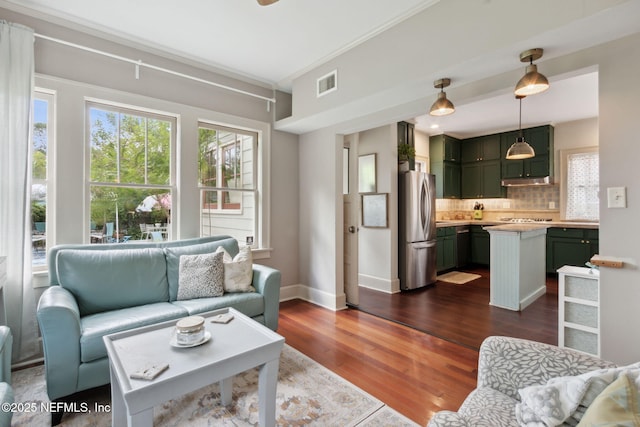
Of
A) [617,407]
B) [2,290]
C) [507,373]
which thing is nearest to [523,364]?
[507,373]

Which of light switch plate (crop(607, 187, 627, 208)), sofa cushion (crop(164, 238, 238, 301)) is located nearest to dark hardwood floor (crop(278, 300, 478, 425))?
sofa cushion (crop(164, 238, 238, 301))

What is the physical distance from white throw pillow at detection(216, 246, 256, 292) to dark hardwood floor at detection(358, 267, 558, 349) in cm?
165

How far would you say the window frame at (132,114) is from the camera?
9.13 ft

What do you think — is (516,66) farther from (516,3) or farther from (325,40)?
(325,40)

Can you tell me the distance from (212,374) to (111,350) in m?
0.57

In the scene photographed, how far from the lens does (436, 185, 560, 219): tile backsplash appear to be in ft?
19.3

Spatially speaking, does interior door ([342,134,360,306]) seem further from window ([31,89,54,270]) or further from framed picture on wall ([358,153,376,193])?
window ([31,89,54,270])

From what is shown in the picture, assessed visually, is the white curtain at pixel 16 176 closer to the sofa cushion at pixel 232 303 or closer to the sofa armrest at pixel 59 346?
the sofa armrest at pixel 59 346

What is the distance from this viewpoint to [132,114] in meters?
3.06

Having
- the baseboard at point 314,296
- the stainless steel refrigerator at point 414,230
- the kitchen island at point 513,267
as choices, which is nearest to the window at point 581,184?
the kitchen island at point 513,267

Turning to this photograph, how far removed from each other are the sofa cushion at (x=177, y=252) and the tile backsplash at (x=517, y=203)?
A: 16.4 feet

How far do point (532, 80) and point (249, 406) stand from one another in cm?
271

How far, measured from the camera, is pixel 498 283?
3.88 m

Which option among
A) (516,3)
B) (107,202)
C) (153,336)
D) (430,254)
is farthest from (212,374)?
(430,254)
